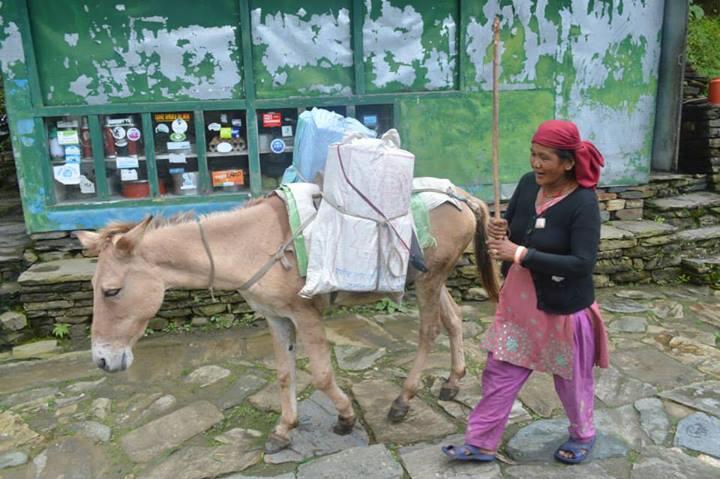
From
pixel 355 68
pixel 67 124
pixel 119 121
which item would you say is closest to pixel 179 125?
pixel 119 121

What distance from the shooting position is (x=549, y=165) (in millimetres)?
2816

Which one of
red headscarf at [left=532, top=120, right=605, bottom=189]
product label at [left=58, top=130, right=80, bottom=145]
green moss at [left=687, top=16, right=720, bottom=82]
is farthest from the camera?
green moss at [left=687, top=16, right=720, bottom=82]

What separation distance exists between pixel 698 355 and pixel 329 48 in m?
4.39

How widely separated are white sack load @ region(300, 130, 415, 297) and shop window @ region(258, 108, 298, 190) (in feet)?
9.47

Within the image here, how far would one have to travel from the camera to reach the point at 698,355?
4730 millimetres

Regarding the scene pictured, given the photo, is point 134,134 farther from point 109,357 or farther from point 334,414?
point 334,414

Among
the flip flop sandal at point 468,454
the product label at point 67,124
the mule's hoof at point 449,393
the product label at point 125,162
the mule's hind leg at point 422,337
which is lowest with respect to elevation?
the mule's hoof at point 449,393

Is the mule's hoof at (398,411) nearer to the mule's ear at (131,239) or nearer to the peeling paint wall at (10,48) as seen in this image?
the mule's ear at (131,239)

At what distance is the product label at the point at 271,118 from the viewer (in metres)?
6.03

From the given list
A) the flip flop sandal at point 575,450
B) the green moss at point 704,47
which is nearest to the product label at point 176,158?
the flip flop sandal at point 575,450

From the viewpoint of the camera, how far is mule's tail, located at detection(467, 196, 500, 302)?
4.11 m

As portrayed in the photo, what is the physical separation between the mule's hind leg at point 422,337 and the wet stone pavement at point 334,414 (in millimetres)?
99

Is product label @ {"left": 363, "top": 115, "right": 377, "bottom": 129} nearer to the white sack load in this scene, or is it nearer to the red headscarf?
the white sack load

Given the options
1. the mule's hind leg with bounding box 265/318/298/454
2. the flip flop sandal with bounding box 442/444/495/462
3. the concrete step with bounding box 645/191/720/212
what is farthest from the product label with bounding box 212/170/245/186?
the concrete step with bounding box 645/191/720/212
